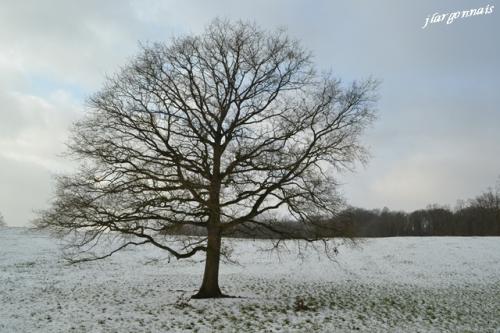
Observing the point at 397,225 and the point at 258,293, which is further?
the point at 397,225

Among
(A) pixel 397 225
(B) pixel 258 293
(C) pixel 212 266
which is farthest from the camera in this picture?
(A) pixel 397 225

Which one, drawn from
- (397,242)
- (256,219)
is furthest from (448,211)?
(256,219)

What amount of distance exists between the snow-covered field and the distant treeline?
8.94ft

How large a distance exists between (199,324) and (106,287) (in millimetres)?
9758

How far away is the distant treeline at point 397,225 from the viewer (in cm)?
1677

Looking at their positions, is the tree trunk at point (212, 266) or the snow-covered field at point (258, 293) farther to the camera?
the tree trunk at point (212, 266)

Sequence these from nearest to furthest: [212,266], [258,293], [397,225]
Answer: [212,266]
[258,293]
[397,225]

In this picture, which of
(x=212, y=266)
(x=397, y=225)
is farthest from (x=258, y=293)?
(x=397, y=225)

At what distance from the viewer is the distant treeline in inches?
660

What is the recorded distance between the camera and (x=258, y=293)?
19406 mm

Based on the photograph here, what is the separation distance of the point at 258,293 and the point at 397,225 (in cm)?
10054

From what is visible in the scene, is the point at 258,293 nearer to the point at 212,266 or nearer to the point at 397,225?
the point at 212,266

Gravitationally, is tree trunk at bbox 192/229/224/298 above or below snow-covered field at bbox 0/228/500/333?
above

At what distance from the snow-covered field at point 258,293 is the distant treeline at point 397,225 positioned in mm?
2724
